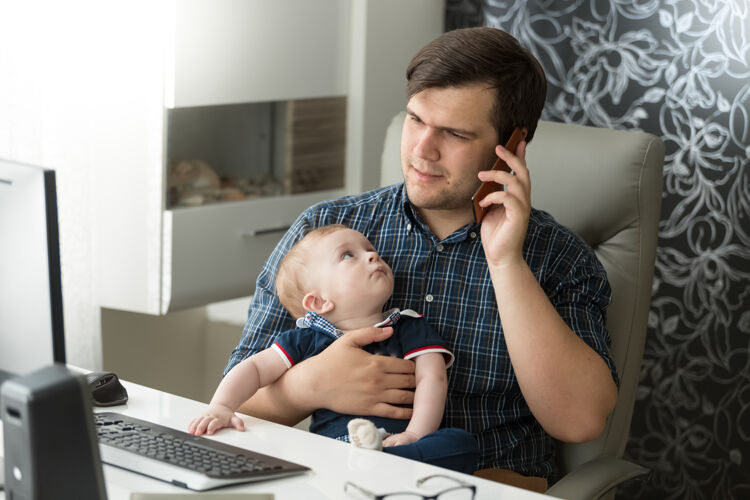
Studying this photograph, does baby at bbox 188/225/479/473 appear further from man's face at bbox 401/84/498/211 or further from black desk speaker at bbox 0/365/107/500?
black desk speaker at bbox 0/365/107/500

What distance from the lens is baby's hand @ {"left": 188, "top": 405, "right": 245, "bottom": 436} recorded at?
130 cm

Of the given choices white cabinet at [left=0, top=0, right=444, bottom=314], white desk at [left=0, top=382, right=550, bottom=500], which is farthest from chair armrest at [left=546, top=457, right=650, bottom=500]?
white cabinet at [left=0, top=0, right=444, bottom=314]

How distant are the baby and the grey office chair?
1.26ft

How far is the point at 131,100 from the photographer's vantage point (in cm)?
236

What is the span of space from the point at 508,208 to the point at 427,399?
0.34 m

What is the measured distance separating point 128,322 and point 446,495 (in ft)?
6.05

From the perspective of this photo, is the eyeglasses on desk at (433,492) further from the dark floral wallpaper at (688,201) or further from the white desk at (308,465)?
the dark floral wallpaper at (688,201)

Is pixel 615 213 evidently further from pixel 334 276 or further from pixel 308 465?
pixel 308 465

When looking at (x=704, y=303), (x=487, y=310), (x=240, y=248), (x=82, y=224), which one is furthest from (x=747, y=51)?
(x=82, y=224)

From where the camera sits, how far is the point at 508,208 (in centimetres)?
155

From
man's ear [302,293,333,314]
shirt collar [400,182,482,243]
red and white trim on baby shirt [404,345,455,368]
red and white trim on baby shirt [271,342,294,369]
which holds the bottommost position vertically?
red and white trim on baby shirt [271,342,294,369]

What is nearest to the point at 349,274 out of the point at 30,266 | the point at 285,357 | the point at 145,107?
the point at 285,357

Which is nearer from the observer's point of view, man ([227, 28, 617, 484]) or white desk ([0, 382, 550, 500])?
white desk ([0, 382, 550, 500])

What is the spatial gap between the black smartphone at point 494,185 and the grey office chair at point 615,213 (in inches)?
8.6
